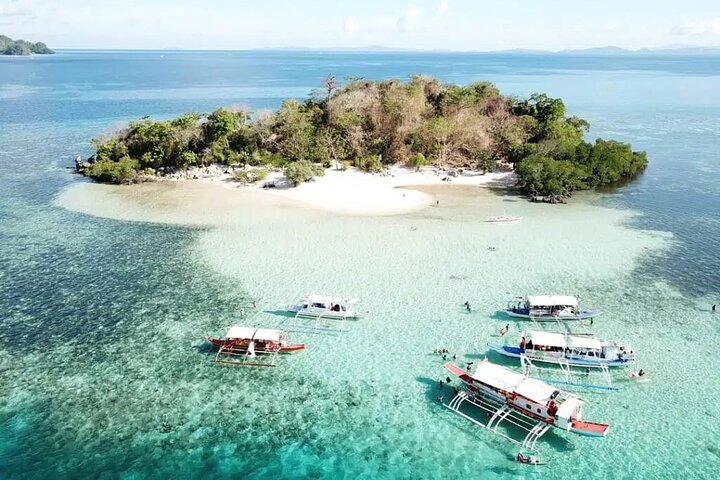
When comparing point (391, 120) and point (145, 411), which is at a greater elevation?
point (391, 120)

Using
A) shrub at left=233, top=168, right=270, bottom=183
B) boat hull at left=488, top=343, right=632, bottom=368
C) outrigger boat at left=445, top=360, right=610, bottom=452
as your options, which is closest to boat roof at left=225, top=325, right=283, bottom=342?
outrigger boat at left=445, top=360, right=610, bottom=452

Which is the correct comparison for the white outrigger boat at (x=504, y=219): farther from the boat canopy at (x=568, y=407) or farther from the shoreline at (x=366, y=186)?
the boat canopy at (x=568, y=407)

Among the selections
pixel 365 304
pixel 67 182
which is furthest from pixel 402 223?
pixel 67 182

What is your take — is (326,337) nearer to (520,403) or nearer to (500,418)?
(500,418)

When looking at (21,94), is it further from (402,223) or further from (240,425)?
(240,425)

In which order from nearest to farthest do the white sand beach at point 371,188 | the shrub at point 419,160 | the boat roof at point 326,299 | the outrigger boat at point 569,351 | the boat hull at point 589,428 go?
the boat hull at point 589,428, the outrigger boat at point 569,351, the boat roof at point 326,299, the white sand beach at point 371,188, the shrub at point 419,160

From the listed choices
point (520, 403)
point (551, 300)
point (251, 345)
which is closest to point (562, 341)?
point (551, 300)

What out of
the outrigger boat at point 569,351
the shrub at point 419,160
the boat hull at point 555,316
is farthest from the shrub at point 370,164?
the outrigger boat at point 569,351
